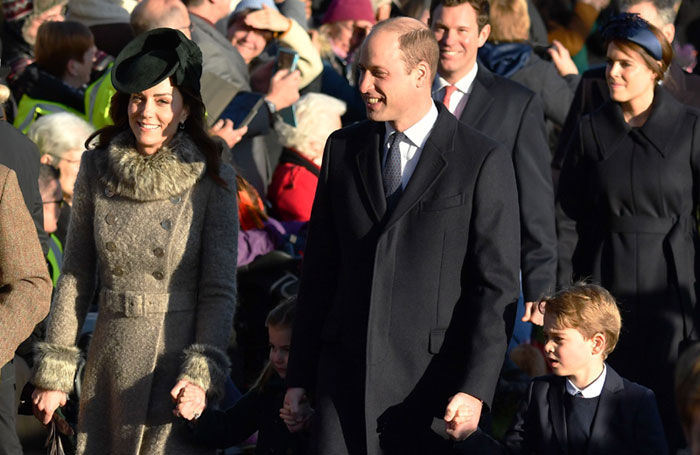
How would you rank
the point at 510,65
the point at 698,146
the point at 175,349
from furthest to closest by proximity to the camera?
the point at 510,65
the point at 698,146
the point at 175,349

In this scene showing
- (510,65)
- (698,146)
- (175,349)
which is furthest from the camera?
(510,65)

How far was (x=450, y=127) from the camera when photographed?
5.20 m

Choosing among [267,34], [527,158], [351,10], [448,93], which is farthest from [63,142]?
[351,10]

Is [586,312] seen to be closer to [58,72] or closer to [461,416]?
[461,416]

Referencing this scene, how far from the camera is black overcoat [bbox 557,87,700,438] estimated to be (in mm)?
6711

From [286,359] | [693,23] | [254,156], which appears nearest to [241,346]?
[254,156]

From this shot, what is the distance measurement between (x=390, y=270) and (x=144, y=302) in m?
1.11

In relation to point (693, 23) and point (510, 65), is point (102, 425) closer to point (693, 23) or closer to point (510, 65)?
point (510, 65)

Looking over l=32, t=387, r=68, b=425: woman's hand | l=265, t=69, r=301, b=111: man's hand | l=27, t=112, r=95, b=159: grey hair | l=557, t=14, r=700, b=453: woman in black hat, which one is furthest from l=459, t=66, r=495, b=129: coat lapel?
l=27, t=112, r=95, b=159: grey hair

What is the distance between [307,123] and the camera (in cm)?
906

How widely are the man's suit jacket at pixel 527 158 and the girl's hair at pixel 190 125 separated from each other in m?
1.30

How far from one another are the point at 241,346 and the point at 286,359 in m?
2.11

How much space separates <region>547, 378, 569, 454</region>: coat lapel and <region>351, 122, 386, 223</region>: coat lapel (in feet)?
3.63

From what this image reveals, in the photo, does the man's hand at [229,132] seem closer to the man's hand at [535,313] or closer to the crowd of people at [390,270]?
the crowd of people at [390,270]
